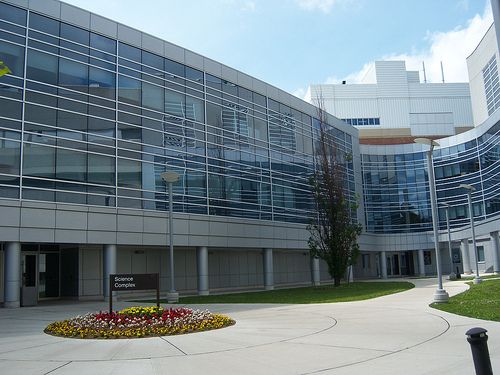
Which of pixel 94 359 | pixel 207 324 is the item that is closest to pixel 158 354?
pixel 94 359

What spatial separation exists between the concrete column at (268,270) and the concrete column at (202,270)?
6496 mm

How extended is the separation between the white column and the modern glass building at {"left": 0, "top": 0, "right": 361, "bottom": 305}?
0.17m

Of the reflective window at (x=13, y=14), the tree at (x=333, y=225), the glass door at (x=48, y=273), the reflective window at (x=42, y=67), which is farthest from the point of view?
the tree at (x=333, y=225)

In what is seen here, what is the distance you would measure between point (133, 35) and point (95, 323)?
2210 cm

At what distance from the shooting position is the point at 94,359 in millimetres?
9680

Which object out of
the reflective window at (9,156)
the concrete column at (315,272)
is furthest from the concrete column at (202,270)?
the concrete column at (315,272)

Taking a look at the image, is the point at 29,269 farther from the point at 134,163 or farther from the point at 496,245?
the point at 496,245

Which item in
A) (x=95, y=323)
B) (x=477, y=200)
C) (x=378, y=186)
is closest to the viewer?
(x=95, y=323)

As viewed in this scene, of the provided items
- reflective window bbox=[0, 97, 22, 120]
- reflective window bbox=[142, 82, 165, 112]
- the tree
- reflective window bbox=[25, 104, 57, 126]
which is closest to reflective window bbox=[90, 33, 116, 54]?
reflective window bbox=[142, 82, 165, 112]

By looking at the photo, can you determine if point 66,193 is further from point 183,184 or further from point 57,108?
point 183,184

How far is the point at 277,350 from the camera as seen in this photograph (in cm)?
1016

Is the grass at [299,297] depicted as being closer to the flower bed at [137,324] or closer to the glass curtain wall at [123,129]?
the glass curtain wall at [123,129]

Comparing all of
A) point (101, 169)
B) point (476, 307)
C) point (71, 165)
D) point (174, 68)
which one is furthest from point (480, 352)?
point (174, 68)

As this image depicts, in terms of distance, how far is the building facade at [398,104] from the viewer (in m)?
81.9
